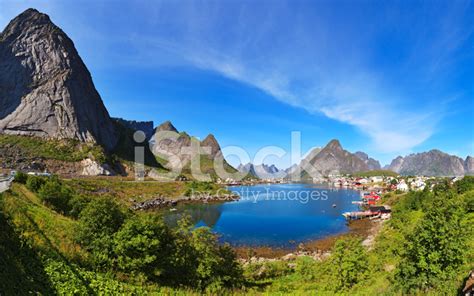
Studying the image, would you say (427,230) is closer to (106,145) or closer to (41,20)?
(106,145)

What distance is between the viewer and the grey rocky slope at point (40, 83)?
9294 cm

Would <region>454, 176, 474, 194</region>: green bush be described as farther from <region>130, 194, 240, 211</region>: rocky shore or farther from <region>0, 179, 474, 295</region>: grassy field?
<region>130, 194, 240, 211</region>: rocky shore

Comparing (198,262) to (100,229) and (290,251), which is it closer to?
(100,229)

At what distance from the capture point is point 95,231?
13.0 m

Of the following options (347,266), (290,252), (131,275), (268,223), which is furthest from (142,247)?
(268,223)

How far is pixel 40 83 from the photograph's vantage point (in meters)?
97.3

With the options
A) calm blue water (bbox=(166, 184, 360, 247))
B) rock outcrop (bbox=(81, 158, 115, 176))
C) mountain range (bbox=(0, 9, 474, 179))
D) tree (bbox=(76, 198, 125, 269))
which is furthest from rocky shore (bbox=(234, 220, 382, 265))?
mountain range (bbox=(0, 9, 474, 179))

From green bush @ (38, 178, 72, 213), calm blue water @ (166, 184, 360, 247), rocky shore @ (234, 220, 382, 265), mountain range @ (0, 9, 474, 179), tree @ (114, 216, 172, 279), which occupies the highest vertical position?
mountain range @ (0, 9, 474, 179)

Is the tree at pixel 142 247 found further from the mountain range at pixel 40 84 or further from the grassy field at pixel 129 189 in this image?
the mountain range at pixel 40 84

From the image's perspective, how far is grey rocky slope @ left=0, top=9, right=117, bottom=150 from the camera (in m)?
92.9

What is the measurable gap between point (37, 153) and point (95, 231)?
9029 cm

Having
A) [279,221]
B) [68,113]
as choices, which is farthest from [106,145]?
[279,221]

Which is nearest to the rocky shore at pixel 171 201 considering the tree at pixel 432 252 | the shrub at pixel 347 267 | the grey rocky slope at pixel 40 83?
the shrub at pixel 347 267

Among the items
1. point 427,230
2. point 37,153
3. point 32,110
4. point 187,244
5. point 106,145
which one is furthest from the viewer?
point 106,145
